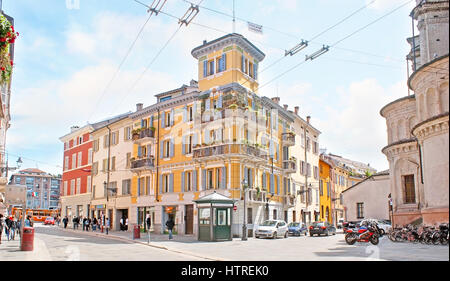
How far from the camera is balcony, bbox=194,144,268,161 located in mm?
34688

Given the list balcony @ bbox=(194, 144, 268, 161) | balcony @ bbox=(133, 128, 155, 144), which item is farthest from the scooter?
balcony @ bbox=(133, 128, 155, 144)

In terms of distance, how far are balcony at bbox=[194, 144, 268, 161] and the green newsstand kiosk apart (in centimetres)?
596

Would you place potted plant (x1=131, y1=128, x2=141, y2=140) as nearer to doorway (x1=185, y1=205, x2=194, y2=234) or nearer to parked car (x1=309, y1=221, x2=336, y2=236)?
doorway (x1=185, y1=205, x2=194, y2=234)

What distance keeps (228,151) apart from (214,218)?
24.1 feet

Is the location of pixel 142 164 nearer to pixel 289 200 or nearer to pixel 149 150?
pixel 149 150

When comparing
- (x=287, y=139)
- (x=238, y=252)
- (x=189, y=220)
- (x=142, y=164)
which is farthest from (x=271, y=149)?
(x=238, y=252)

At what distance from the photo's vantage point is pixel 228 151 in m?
34.7

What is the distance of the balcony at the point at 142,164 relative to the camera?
41.2m

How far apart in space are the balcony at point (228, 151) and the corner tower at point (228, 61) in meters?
5.41
